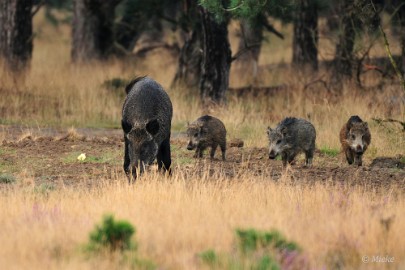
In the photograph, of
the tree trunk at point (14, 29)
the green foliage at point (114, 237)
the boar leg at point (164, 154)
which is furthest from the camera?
the tree trunk at point (14, 29)

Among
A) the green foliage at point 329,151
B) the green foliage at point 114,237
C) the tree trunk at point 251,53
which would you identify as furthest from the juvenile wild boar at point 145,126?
the tree trunk at point 251,53

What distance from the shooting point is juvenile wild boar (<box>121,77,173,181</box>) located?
1066 centimetres

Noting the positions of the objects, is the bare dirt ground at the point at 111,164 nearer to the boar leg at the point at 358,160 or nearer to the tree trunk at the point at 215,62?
the boar leg at the point at 358,160

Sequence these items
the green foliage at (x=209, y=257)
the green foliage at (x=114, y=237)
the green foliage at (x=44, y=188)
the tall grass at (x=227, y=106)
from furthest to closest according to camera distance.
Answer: the tall grass at (x=227, y=106) → the green foliage at (x=44, y=188) → the green foliage at (x=114, y=237) → the green foliage at (x=209, y=257)

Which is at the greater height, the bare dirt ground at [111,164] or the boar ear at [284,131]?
the boar ear at [284,131]

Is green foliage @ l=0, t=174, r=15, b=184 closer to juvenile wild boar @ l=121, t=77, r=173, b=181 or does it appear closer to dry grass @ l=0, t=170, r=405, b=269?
dry grass @ l=0, t=170, r=405, b=269

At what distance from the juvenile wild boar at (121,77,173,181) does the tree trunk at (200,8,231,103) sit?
7408 mm

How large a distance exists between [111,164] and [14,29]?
10.2 metres

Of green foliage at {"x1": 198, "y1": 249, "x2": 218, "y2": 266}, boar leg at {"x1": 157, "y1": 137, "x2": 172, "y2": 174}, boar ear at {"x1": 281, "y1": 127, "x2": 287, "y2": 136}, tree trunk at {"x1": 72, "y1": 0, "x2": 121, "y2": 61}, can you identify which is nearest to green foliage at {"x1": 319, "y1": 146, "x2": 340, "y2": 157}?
boar ear at {"x1": 281, "y1": 127, "x2": 287, "y2": 136}

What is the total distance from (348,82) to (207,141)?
302 inches

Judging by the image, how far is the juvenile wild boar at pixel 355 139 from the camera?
41.5 ft

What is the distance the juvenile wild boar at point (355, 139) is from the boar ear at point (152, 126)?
323cm

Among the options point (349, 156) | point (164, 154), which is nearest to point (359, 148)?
point (349, 156)

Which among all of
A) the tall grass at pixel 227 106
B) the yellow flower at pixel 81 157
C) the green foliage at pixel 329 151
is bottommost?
the yellow flower at pixel 81 157
